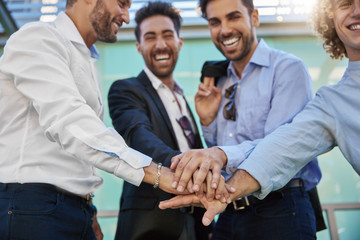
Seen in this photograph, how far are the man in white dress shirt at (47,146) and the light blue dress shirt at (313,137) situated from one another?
51 cm

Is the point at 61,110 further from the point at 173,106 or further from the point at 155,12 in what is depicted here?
the point at 155,12

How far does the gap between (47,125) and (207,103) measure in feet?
3.99

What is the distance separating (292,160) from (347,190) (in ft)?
7.16

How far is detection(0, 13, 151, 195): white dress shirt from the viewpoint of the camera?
162 centimetres

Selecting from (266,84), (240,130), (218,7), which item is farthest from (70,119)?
(218,7)

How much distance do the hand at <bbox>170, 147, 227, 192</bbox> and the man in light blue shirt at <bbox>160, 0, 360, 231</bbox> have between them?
0.37 feet

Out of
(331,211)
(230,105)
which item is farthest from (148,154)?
(331,211)

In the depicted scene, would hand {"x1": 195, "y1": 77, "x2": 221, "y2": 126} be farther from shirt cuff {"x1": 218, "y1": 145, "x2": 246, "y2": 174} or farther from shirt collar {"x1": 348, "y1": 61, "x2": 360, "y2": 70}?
shirt collar {"x1": 348, "y1": 61, "x2": 360, "y2": 70}

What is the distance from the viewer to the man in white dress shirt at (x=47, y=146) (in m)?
1.61

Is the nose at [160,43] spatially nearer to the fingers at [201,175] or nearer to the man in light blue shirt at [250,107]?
the man in light blue shirt at [250,107]

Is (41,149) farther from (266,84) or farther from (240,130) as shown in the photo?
(266,84)

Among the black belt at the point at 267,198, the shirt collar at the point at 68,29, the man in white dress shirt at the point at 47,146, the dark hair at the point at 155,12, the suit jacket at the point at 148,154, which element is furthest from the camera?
the dark hair at the point at 155,12

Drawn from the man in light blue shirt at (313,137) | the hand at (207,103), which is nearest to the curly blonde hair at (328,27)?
the man in light blue shirt at (313,137)

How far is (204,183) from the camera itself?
1976 mm
